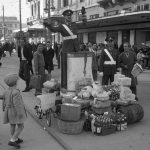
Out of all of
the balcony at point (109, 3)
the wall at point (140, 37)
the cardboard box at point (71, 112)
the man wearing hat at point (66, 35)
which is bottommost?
the cardboard box at point (71, 112)

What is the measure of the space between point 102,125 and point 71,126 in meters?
0.58

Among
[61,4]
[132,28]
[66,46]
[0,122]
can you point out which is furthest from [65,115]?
[61,4]

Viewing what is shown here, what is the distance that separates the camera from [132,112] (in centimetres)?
681

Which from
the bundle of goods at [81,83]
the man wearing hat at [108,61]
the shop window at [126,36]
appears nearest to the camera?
the bundle of goods at [81,83]

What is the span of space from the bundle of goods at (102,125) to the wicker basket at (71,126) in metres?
0.23

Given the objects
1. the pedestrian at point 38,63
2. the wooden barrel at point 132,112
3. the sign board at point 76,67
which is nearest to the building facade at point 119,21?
the pedestrian at point 38,63

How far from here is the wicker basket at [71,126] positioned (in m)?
6.19

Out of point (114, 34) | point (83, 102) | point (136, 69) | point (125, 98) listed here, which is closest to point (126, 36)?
point (114, 34)

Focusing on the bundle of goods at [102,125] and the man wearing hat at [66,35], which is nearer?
the bundle of goods at [102,125]

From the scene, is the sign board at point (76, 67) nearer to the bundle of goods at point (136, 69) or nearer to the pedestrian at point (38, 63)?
the bundle of goods at point (136, 69)

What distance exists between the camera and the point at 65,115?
6.30m

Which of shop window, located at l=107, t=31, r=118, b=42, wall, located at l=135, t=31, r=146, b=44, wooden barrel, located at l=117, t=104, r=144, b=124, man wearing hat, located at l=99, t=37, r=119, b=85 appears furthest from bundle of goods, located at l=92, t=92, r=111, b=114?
shop window, located at l=107, t=31, r=118, b=42

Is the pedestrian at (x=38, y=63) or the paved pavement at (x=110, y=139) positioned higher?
the pedestrian at (x=38, y=63)

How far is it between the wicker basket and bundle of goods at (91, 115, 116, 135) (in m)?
0.23
